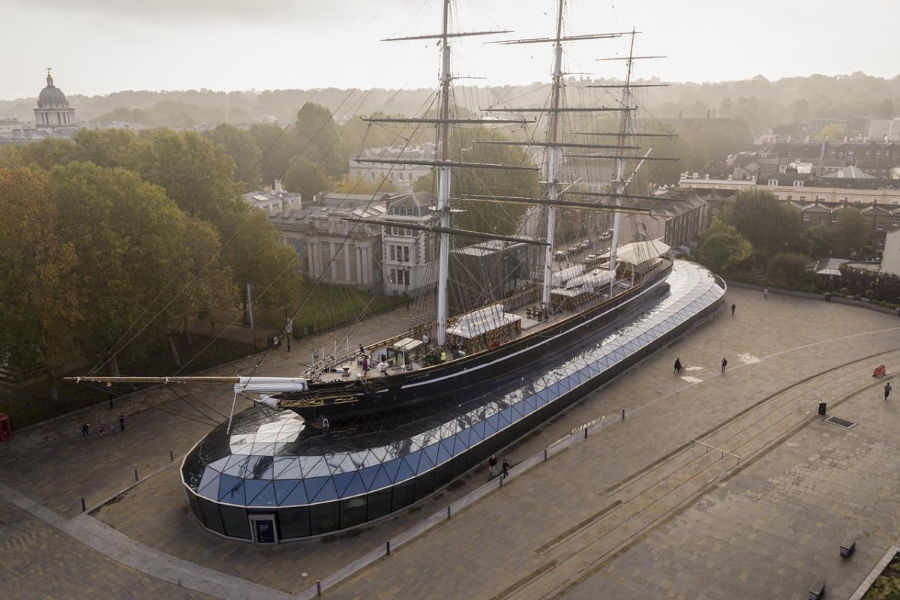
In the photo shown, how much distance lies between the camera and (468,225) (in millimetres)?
59500

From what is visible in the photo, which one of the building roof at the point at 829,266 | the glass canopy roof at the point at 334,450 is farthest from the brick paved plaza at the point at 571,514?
the building roof at the point at 829,266

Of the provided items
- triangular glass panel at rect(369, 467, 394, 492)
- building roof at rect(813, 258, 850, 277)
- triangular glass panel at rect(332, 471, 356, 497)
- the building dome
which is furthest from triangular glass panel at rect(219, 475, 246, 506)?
the building dome

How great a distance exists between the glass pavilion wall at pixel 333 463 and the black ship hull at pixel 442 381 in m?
1.03

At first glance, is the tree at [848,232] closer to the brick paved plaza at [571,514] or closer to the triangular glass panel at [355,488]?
the brick paved plaza at [571,514]

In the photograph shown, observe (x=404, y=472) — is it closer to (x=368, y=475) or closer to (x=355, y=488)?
(x=368, y=475)

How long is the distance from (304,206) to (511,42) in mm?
43194

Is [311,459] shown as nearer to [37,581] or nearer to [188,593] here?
[188,593]

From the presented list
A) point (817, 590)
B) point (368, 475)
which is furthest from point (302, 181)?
point (817, 590)

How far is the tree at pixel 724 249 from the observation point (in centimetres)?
6169

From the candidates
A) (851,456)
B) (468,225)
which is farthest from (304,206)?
(851,456)

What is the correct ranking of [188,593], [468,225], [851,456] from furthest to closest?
[468,225]
[851,456]
[188,593]

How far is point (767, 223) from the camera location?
2603 inches

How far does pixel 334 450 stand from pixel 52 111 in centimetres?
13897

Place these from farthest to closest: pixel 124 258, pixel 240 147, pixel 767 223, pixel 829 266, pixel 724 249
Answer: pixel 240 147, pixel 767 223, pixel 724 249, pixel 829 266, pixel 124 258
